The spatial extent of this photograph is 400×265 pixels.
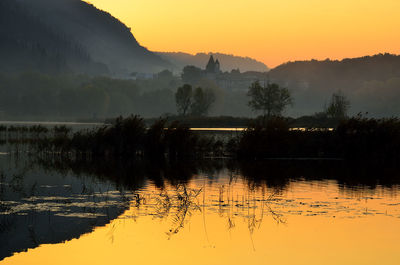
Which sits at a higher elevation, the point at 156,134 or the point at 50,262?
the point at 156,134

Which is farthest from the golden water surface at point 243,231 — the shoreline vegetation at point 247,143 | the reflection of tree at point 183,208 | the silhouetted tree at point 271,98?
the silhouetted tree at point 271,98

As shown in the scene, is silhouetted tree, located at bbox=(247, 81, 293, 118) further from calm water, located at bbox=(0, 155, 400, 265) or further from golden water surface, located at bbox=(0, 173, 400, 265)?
golden water surface, located at bbox=(0, 173, 400, 265)

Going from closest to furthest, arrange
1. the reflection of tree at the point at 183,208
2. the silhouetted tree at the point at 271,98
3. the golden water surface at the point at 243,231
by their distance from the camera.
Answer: the golden water surface at the point at 243,231 → the reflection of tree at the point at 183,208 → the silhouetted tree at the point at 271,98

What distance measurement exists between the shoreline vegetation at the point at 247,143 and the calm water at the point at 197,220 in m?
11.9

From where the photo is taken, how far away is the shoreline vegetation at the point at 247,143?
48.1m

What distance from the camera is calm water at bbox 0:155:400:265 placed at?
59.2 ft

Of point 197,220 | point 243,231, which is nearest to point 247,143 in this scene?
point 197,220

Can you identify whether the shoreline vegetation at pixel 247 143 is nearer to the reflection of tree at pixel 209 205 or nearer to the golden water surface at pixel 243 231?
the reflection of tree at pixel 209 205

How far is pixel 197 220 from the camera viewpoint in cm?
2289

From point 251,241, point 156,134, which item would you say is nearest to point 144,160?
point 156,134

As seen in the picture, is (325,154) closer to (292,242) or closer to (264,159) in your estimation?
(264,159)

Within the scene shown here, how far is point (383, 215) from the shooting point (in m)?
24.0

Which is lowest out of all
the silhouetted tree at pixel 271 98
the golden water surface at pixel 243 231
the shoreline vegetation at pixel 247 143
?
the golden water surface at pixel 243 231

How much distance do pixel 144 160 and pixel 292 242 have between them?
2727 centimetres
